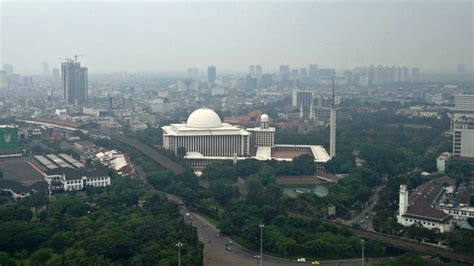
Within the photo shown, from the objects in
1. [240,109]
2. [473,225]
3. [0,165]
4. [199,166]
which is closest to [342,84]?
[240,109]

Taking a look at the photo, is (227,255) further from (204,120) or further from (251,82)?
(251,82)

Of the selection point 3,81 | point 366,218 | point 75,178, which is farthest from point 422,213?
point 3,81

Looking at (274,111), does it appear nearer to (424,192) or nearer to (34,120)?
(34,120)

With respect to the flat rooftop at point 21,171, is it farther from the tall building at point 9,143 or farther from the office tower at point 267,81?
the office tower at point 267,81

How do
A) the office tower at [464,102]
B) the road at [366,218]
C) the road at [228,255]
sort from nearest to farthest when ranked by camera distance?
the road at [228,255], the road at [366,218], the office tower at [464,102]

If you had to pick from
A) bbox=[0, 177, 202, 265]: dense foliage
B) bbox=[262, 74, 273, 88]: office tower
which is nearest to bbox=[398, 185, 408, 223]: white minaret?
bbox=[0, 177, 202, 265]: dense foliage

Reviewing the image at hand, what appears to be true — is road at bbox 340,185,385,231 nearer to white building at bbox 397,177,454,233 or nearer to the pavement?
white building at bbox 397,177,454,233

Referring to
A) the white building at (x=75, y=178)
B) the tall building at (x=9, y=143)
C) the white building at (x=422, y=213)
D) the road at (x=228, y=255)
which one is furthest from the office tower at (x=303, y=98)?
the road at (x=228, y=255)
